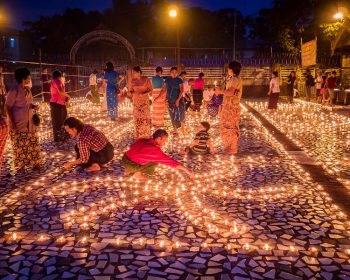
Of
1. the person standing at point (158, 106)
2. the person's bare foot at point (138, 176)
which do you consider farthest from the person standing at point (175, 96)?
the person's bare foot at point (138, 176)

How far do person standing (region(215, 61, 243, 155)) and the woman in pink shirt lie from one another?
3.53 m

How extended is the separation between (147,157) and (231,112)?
2764 millimetres

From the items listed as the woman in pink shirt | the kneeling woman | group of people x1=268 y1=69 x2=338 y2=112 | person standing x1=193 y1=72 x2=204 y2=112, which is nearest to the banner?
group of people x1=268 y1=69 x2=338 y2=112

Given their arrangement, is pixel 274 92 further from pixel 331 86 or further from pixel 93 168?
pixel 93 168

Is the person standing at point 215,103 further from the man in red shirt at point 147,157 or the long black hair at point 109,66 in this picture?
the man in red shirt at point 147,157

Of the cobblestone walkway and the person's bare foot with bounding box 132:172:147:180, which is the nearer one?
the person's bare foot with bounding box 132:172:147:180

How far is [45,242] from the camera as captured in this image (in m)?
3.81

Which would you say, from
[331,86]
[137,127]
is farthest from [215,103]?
[331,86]

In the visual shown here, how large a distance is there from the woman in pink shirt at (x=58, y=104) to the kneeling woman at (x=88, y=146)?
257 centimetres

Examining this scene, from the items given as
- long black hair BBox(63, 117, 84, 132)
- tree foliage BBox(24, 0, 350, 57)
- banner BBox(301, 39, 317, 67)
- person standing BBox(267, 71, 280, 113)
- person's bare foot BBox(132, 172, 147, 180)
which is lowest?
person's bare foot BBox(132, 172, 147, 180)

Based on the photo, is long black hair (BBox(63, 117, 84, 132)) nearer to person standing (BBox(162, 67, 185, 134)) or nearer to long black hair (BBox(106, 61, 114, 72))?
person standing (BBox(162, 67, 185, 134))

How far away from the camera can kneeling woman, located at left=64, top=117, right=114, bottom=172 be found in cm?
600

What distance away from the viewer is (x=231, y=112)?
25.3 feet

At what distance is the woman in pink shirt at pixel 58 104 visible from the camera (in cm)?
848
